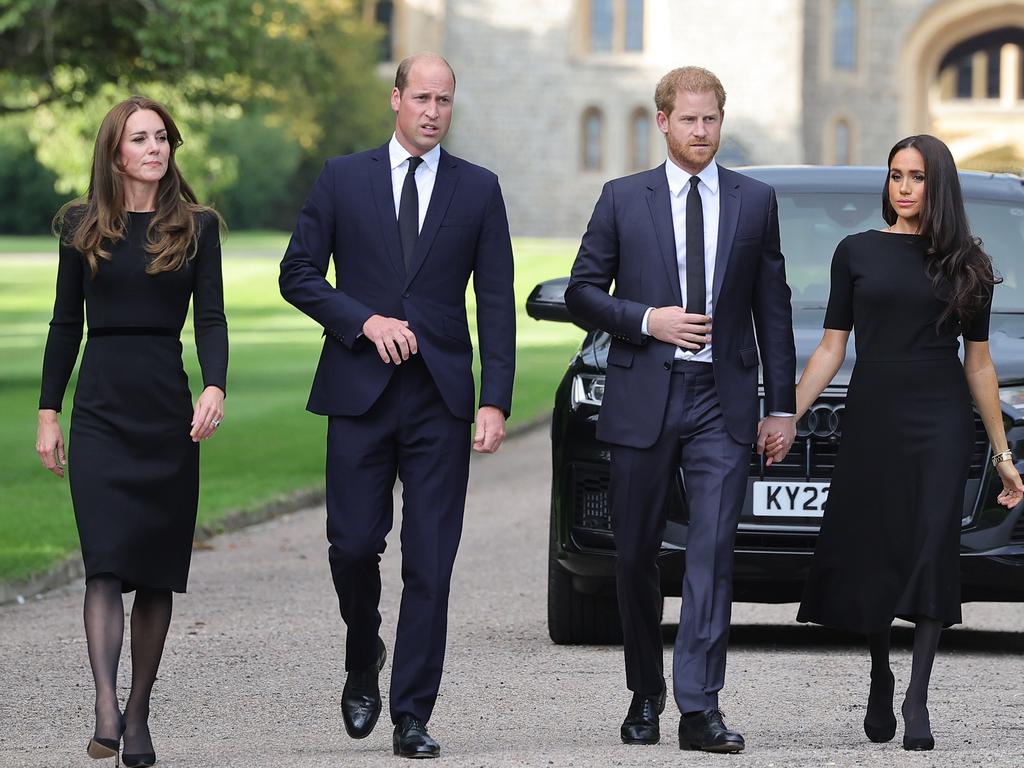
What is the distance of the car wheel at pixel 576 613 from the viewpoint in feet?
26.0

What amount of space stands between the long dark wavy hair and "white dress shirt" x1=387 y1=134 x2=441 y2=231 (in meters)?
1.32

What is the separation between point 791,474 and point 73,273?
2.79 m

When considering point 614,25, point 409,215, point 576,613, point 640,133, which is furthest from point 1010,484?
point 614,25

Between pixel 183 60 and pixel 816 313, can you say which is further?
pixel 183 60

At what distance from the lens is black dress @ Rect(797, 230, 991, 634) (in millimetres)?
6016

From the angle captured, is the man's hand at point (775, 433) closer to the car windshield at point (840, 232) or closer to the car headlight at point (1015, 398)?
the car headlight at point (1015, 398)

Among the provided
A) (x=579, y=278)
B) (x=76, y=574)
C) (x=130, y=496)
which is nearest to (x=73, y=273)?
(x=130, y=496)

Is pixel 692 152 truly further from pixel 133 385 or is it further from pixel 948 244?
pixel 133 385

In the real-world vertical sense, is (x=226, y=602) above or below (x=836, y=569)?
below

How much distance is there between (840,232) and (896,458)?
2.50 m

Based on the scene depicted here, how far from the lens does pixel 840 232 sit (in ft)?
27.6

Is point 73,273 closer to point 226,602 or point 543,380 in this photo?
point 226,602

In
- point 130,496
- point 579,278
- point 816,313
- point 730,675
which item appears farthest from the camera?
point 816,313

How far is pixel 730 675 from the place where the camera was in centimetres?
732
